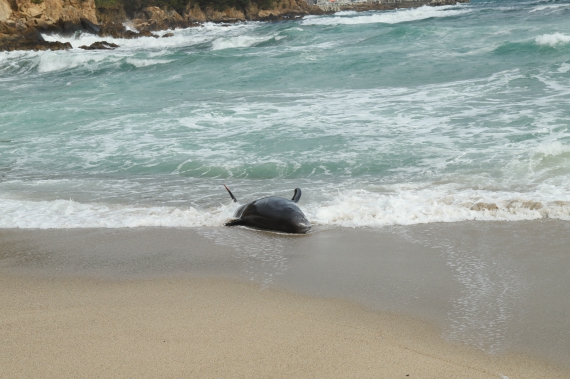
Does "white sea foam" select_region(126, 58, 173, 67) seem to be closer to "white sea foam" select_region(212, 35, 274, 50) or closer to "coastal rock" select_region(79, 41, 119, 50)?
"white sea foam" select_region(212, 35, 274, 50)

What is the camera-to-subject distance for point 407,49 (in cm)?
2373

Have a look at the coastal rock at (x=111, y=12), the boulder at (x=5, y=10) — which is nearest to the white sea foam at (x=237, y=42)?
the boulder at (x=5, y=10)

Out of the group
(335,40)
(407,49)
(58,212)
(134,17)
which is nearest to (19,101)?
(58,212)

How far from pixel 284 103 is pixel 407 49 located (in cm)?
1113

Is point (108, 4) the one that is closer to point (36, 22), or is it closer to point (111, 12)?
point (111, 12)

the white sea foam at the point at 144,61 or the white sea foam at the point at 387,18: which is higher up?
the white sea foam at the point at 144,61

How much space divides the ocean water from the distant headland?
60.6ft

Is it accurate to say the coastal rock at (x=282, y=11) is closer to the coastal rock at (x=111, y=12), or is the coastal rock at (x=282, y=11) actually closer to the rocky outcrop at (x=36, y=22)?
the coastal rock at (x=111, y=12)

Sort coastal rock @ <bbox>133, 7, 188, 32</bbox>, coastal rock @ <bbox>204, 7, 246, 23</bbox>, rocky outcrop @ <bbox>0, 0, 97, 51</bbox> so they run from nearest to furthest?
rocky outcrop @ <bbox>0, 0, 97, 51</bbox> → coastal rock @ <bbox>133, 7, 188, 32</bbox> → coastal rock @ <bbox>204, 7, 246, 23</bbox>

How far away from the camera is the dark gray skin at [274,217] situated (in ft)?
19.9

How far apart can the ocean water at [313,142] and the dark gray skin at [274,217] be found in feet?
1.09

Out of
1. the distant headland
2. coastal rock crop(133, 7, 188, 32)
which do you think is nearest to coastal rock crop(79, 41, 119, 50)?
the distant headland

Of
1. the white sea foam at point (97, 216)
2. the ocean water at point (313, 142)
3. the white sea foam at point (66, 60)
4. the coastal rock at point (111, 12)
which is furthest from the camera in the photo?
the coastal rock at point (111, 12)

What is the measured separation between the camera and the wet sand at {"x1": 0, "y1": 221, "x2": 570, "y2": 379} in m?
3.43
